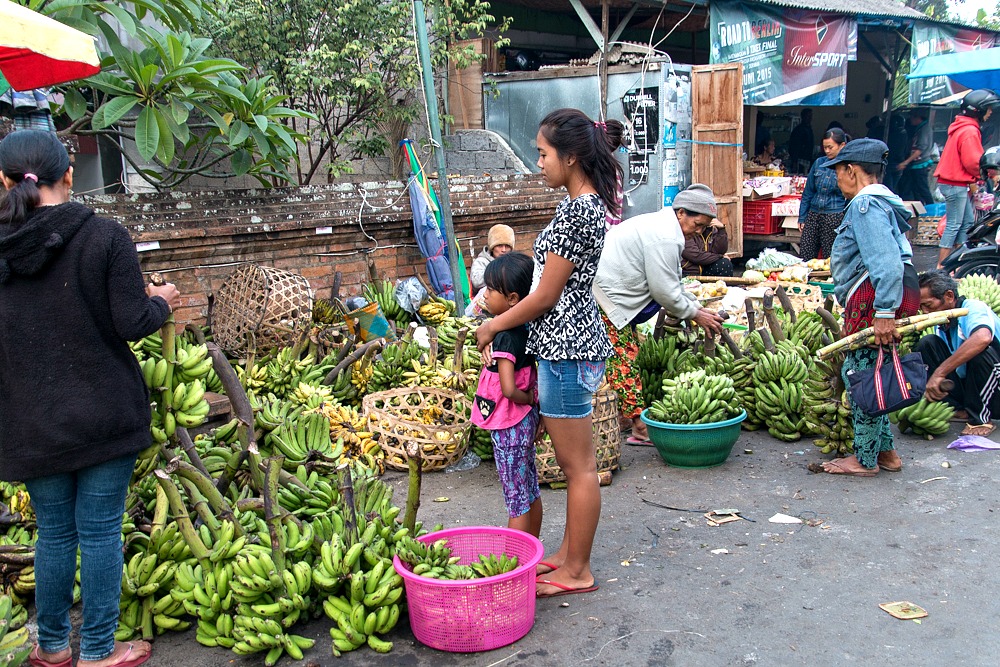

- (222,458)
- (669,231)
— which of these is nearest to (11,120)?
(222,458)

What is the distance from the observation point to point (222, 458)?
4605mm

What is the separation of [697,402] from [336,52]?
634 cm

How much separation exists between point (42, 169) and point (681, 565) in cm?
327

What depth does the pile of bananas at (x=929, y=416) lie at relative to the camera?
5898 millimetres

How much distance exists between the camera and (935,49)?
15695 mm

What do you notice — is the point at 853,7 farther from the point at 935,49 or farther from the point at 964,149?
the point at 964,149

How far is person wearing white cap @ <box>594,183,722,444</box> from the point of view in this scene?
5.47m

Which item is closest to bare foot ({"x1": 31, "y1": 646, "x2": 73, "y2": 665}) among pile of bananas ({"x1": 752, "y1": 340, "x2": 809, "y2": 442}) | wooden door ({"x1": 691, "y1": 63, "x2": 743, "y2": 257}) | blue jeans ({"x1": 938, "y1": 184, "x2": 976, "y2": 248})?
pile of bananas ({"x1": 752, "y1": 340, "x2": 809, "y2": 442})

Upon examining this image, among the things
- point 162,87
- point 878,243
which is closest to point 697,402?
point 878,243

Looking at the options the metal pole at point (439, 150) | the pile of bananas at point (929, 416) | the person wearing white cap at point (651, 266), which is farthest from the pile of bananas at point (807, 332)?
the metal pole at point (439, 150)

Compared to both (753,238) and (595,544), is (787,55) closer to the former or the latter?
(753,238)

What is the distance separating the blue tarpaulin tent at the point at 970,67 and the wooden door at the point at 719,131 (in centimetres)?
252

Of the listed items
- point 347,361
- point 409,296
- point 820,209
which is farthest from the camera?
point 820,209

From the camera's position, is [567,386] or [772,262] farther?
[772,262]
